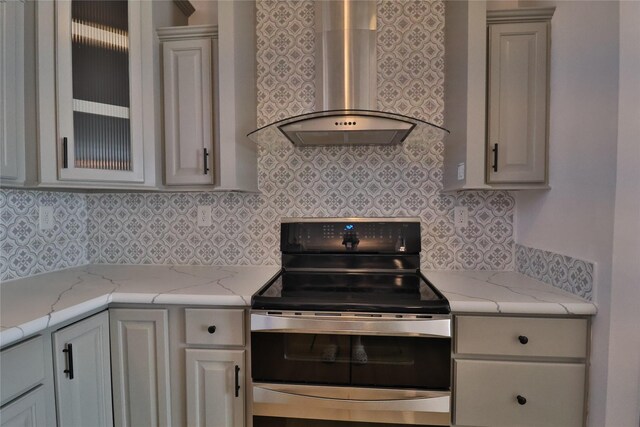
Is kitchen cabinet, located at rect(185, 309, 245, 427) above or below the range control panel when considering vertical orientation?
below

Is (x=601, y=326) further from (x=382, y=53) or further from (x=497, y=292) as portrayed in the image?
(x=382, y=53)

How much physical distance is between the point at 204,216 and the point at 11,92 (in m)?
1.01

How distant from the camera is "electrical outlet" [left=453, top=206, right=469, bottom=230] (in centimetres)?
182

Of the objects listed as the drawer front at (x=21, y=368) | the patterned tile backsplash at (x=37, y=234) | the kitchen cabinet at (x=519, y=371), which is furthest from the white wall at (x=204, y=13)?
the kitchen cabinet at (x=519, y=371)

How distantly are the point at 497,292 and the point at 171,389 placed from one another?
4.96 ft

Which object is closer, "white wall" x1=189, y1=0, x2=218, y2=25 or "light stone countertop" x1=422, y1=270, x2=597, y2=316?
"light stone countertop" x1=422, y1=270, x2=597, y2=316

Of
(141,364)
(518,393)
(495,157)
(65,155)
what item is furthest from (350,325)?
(65,155)

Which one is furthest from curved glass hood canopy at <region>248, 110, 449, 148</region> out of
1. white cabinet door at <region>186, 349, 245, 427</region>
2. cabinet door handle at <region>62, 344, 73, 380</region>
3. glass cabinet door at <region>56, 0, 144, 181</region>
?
cabinet door handle at <region>62, 344, 73, 380</region>

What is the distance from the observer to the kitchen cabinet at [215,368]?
4.39 ft

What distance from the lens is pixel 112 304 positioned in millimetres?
1374

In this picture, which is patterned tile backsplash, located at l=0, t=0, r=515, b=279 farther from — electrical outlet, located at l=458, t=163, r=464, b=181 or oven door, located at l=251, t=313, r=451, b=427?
oven door, located at l=251, t=313, r=451, b=427

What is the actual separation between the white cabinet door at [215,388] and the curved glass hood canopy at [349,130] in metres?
1.03

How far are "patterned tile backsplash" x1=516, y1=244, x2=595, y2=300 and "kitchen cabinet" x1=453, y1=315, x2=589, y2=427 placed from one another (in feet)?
0.47

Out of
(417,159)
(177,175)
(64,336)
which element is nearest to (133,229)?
(177,175)
